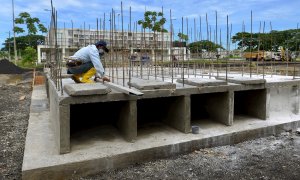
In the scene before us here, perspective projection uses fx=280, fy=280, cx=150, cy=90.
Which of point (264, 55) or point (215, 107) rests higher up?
point (264, 55)

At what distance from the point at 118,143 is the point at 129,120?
16.9 inches

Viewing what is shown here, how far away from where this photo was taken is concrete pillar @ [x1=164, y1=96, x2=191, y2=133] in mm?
5016

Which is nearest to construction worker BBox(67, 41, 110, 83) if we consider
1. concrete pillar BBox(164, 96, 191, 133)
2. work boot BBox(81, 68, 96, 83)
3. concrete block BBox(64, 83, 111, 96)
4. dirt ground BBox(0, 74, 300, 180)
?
work boot BBox(81, 68, 96, 83)

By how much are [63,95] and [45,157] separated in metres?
0.92

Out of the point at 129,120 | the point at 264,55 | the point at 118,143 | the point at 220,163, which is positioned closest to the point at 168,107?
the point at 129,120

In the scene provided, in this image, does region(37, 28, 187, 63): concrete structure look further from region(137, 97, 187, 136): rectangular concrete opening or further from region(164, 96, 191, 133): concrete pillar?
region(164, 96, 191, 133): concrete pillar

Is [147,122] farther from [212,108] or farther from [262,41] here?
[262,41]

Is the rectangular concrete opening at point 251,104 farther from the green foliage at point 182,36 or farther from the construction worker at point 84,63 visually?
the construction worker at point 84,63

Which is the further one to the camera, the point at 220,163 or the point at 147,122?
the point at 147,122

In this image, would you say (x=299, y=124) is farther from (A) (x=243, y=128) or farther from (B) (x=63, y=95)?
(B) (x=63, y=95)

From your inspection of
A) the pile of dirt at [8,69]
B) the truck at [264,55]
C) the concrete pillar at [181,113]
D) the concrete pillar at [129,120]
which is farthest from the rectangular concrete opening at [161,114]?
the pile of dirt at [8,69]

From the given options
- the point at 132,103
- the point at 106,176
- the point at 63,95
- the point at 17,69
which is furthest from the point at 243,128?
the point at 17,69

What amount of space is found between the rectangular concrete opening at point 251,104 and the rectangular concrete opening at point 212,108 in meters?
0.58

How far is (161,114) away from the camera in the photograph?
5.95 m
